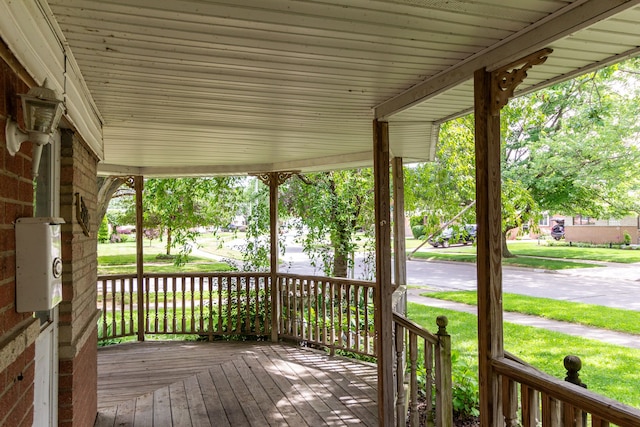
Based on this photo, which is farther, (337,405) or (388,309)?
(337,405)

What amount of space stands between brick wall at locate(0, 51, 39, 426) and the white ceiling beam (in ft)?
6.77

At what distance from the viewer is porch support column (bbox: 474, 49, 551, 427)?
84.2 inches

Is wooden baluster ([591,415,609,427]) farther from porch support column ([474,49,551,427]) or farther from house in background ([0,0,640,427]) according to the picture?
porch support column ([474,49,551,427])

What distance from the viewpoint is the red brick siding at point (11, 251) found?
1.34 meters

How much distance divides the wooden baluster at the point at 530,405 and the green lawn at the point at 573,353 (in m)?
3.78

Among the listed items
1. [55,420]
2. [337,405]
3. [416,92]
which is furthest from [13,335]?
[337,405]

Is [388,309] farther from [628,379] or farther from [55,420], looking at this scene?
[628,379]

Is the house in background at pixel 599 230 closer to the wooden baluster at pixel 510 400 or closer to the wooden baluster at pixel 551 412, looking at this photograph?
the wooden baluster at pixel 510 400

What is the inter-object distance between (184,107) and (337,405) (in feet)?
9.33

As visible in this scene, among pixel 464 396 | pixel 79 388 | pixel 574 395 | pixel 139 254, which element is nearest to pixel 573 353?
pixel 464 396

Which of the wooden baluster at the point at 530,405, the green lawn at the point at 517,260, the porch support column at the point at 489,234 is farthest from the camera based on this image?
the green lawn at the point at 517,260

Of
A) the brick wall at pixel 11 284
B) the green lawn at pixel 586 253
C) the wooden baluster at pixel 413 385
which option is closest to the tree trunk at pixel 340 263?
the wooden baluster at pixel 413 385

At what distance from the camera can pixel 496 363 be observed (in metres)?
2.11

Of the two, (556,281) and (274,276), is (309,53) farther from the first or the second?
(556,281)
